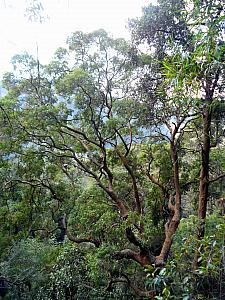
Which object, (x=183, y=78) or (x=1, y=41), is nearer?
(x=183, y=78)

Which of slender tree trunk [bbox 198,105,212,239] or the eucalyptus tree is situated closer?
the eucalyptus tree

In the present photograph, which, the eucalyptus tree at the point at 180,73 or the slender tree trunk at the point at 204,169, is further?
the slender tree trunk at the point at 204,169

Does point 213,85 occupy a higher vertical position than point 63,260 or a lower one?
higher

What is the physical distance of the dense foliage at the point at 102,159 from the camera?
15.3 feet

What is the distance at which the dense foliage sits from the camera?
4664 millimetres

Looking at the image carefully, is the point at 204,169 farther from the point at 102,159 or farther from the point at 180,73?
the point at 180,73

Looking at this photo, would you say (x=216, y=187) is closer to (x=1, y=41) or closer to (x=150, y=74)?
(x=150, y=74)

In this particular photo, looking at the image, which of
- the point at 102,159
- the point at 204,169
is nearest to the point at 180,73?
the point at 204,169

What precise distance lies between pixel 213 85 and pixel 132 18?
1.63 metres

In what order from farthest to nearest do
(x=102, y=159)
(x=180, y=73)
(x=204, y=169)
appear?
(x=102, y=159)
(x=204, y=169)
(x=180, y=73)

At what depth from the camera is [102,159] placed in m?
5.57

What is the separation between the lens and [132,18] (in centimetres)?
462

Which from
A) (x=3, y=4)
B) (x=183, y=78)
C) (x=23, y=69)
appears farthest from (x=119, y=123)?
(x=183, y=78)

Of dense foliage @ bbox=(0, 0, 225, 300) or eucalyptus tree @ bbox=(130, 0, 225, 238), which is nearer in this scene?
eucalyptus tree @ bbox=(130, 0, 225, 238)
